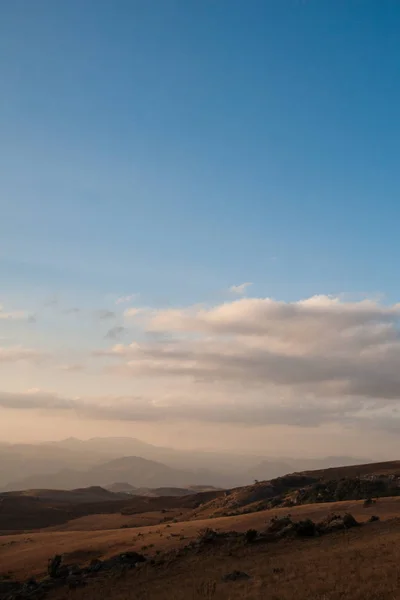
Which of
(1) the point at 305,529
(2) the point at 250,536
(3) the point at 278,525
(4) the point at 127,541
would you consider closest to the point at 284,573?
(2) the point at 250,536

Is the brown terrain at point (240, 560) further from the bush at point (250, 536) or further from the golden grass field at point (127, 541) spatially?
the bush at point (250, 536)

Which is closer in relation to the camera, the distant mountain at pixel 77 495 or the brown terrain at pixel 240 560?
the brown terrain at pixel 240 560

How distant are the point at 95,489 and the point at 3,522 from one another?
9357 centimetres

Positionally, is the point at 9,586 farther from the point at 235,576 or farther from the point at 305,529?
the point at 305,529

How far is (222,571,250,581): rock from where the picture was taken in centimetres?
2428

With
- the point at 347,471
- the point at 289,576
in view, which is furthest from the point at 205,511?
the point at 289,576

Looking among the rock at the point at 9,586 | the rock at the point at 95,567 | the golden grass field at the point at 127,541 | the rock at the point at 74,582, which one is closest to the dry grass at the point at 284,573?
the rock at the point at 74,582

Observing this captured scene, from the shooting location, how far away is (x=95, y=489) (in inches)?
6737

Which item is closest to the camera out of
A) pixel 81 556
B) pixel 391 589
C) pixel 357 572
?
pixel 391 589

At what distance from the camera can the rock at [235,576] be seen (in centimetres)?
2428

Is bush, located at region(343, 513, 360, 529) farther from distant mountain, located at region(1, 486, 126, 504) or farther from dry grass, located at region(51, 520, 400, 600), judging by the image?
distant mountain, located at region(1, 486, 126, 504)

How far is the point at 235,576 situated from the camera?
24.5 m

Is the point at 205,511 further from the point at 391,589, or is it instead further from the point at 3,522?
the point at 391,589

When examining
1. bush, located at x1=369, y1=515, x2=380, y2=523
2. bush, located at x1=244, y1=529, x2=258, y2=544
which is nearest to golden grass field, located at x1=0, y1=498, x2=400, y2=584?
bush, located at x1=369, y1=515, x2=380, y2=523
